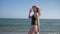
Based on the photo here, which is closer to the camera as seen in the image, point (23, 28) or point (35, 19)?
point (35, 19)

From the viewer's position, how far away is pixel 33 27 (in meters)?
4.16

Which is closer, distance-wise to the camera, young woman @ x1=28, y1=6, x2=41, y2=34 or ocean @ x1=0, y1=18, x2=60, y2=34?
young woman @ x1=28, y1=6, x2=41, y2=34

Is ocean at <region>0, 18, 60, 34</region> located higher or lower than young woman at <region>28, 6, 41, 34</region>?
lower

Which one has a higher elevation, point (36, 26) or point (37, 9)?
point (37, 9)

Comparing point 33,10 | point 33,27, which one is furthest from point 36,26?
point 33,10

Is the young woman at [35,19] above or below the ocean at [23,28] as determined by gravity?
above

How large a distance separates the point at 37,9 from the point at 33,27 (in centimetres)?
40

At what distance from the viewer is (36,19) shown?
414 cm

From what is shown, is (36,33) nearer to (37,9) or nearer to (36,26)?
(36,26)

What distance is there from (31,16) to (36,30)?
0.32 meters

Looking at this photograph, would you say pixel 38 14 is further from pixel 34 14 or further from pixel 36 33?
pixel 36 33

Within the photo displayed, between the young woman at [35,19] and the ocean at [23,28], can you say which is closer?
the young woman at [35,19]

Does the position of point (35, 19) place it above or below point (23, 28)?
above

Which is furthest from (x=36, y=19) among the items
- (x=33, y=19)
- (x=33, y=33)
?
(x=33, y=33)
